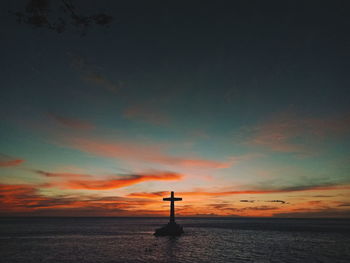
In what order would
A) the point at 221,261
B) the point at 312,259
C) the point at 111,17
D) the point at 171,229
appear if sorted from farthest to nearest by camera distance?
1. the point at 171,229
2. the point at 312,259
3. the point at 221,261
4. the point at 111,17

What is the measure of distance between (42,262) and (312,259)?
3225cm

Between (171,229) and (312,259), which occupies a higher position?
(171,229)

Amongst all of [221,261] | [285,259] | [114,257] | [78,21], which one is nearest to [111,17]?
[78,21]

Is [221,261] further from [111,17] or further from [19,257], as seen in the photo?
[111,17]

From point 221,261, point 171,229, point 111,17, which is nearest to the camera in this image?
point 111,17

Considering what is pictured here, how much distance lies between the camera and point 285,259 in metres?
30.2

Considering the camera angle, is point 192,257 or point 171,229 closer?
point 192,257

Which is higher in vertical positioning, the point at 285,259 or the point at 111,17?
the point at 111,17

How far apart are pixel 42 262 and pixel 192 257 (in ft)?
57.5

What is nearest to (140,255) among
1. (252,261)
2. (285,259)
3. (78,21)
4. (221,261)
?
(221,261)

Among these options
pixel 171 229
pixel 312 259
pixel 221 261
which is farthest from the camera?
pixel 171 229

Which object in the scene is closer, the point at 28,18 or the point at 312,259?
the point at 28,18

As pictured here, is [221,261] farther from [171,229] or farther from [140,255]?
[171,229]

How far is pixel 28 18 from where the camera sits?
7.71 m
